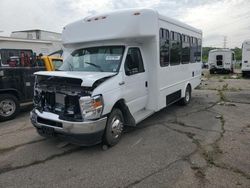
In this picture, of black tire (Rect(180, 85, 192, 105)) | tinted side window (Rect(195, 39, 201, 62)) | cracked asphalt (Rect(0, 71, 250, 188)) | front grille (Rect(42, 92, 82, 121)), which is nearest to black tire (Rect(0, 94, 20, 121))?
cracked asphalt (Rect(0, 71, 250, 188))

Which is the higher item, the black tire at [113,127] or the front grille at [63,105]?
the front grille at [63,105]

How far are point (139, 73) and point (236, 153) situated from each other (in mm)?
2720

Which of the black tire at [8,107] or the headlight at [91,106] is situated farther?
the black tire at [8,107]

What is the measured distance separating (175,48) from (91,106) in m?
4.26

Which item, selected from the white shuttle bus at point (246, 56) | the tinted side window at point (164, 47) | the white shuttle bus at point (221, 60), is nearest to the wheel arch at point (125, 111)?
the tinted side window at point (164, 47)

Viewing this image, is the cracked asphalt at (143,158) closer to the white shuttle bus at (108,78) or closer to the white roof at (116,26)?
the white shuttle bus at (108,78)

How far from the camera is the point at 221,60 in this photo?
26.1 meters

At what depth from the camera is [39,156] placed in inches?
180

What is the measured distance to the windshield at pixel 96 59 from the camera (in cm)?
515

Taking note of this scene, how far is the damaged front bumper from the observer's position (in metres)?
4.22

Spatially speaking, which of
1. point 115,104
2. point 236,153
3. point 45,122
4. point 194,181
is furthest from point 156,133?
point 45,122

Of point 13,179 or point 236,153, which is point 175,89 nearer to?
point 236,153

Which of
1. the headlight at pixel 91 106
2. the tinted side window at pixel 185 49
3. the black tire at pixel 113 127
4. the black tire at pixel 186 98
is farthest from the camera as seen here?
the black tire at pixel 186 98

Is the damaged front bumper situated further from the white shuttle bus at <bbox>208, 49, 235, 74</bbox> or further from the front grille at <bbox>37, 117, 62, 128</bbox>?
the white shuttle bus at <bbox>208, 49, 235, 74</bbox>
